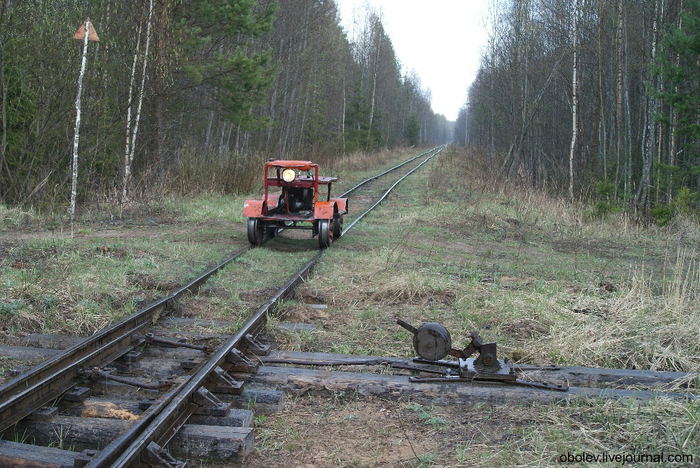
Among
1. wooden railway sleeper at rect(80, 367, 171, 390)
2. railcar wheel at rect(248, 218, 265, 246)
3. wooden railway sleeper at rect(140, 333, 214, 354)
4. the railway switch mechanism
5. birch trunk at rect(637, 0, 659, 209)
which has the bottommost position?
wooden railway sleeper at rect(80, 367, 171, 390)

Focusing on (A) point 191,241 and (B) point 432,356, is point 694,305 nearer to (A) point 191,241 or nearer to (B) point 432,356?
(B) point 432,356

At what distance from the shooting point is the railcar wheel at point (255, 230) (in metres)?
9.51

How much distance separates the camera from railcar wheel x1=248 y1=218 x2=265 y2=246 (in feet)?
31.2

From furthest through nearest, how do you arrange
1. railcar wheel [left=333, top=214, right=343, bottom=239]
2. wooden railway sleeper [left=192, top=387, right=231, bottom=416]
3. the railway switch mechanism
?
railcar wheel [left=333, top=214, right=343, bottom=239] → the railway switch mechanism → wooden railway sleeper [left=192, top=387, right=231, bottom=416]

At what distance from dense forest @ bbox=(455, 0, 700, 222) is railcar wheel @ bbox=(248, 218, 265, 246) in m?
10.4

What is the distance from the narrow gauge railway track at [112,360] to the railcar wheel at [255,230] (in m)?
3.94

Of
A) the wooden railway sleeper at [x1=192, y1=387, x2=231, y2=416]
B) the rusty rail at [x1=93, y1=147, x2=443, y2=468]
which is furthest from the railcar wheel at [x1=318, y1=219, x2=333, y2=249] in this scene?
the wooden railway sleeper at [x1=192, y1=387, x2=231, y2=416]

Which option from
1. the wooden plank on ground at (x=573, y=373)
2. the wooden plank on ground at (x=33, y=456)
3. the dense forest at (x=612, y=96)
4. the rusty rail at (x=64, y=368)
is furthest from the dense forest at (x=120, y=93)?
the dense forest at (x=612, y=96)

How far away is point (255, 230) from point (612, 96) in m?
22.3

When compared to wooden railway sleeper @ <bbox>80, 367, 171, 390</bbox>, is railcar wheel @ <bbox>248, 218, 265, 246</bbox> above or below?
above

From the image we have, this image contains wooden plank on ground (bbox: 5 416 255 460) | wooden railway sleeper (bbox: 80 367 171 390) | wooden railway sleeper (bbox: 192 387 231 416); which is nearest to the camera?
wooden plank on ground (bbox: 5 416 255 460)

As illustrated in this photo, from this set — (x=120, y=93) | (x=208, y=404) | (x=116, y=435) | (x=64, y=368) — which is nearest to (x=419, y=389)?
(x=208, y=404)

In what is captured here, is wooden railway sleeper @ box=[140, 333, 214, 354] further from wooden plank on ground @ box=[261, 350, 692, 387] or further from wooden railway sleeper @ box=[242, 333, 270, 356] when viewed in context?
wooden plank on ground @ box=[261, 350, 692, 387]

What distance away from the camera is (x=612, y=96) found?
86.5 feet
